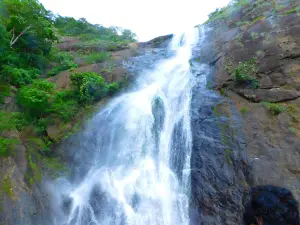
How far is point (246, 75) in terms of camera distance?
9.62m

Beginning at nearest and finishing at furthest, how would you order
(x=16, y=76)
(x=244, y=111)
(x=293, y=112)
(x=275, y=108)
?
1. (x=293, y=112)
2. (x=275, y=108)
3. (x=244, y=111)
4. (x=16, y=76)

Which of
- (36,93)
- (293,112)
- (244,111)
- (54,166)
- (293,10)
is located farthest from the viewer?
(293,10)

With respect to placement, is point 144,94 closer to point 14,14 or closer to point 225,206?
point 225,206

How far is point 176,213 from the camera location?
22.0 feet

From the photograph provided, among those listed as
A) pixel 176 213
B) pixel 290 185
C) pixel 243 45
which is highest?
pixel 243 45

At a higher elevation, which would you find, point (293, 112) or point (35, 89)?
point (35, 89)

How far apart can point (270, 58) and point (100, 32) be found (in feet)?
71.5

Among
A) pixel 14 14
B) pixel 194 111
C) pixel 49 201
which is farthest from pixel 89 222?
pixel 14 14

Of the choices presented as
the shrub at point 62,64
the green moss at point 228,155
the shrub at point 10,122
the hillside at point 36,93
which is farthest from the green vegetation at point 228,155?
the shrub at point 62,64

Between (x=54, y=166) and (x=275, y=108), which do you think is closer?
(x=275, y=108)

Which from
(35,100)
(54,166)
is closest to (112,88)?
(35,100)

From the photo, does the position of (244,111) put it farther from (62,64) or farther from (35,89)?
(62,64)

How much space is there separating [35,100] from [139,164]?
17.3 feet

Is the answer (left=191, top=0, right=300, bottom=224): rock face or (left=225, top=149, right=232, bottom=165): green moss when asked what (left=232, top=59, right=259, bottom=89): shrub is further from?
(left=225, top=149, right=232, bottom=165): green moss
